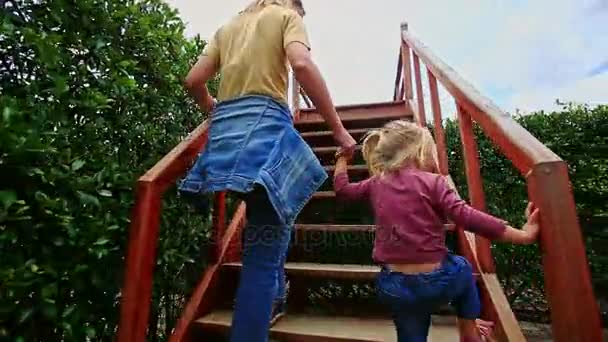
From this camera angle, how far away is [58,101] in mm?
1385

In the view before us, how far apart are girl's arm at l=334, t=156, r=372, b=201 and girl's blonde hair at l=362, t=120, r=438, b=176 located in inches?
4.1

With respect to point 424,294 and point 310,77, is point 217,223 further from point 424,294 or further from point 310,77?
point 424,294

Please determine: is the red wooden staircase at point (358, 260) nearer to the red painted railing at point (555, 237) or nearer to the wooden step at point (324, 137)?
the red painted railing at point (555, 237)

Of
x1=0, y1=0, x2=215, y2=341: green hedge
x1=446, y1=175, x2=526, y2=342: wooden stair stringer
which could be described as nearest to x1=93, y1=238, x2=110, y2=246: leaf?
x1=0, y1=0, x2=215, y2=341: green hedge

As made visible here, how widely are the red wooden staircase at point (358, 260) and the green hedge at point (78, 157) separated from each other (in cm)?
15

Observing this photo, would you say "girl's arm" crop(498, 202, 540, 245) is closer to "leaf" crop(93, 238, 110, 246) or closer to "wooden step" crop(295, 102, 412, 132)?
"leaf" crop(93, 238, 110, 246)

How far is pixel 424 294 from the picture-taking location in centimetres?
131

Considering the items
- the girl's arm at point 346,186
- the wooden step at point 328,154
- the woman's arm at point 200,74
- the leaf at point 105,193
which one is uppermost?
the wooden step at point 328,154

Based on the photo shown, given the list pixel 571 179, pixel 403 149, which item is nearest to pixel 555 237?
pixel 403 149

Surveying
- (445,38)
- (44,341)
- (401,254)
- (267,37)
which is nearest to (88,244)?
(44,341)

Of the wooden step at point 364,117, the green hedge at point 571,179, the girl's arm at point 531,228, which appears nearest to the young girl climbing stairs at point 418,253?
the girl's arm at point 531,228

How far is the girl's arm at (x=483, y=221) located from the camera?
92 centimetres

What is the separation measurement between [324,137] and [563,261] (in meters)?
2.65

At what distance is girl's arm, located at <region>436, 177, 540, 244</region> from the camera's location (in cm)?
92
